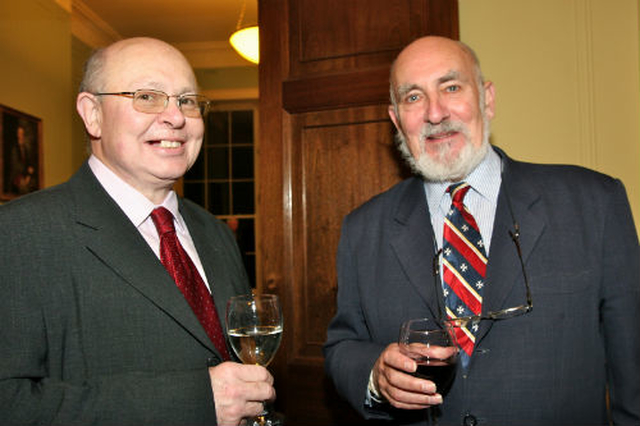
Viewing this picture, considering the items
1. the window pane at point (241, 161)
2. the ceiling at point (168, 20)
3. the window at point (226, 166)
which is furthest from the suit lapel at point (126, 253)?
the window pane at point (241, 161)

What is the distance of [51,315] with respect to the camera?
1.39 meters

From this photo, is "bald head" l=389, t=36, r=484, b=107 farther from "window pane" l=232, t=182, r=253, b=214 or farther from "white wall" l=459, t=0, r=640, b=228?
"window pane" l=232, t=182, r=253, b=214

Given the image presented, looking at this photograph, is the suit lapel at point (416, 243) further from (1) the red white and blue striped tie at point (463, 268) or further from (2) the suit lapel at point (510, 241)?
(2) the suit lapel at point (510, 241)

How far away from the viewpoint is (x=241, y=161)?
847cm

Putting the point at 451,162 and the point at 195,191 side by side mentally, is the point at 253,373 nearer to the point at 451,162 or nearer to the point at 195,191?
the point at 451,162

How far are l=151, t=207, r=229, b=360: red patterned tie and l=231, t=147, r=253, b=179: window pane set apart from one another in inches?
264

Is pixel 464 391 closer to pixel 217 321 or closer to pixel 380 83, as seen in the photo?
pixel 217 321

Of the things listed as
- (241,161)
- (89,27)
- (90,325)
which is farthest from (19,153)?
(90,325)

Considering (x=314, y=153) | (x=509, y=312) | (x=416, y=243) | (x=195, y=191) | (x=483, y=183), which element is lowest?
(x=509, y=312)

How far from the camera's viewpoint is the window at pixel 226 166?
8359mm

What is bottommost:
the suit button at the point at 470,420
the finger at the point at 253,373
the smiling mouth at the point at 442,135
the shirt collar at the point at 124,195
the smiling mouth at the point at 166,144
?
the suit button at the point at 470,420

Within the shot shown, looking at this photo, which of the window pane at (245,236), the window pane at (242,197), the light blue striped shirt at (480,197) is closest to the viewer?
the light blue striped shirt at (480,197)

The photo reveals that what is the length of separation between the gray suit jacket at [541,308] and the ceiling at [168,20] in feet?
17.6

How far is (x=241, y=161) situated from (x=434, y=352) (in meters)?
7.47
